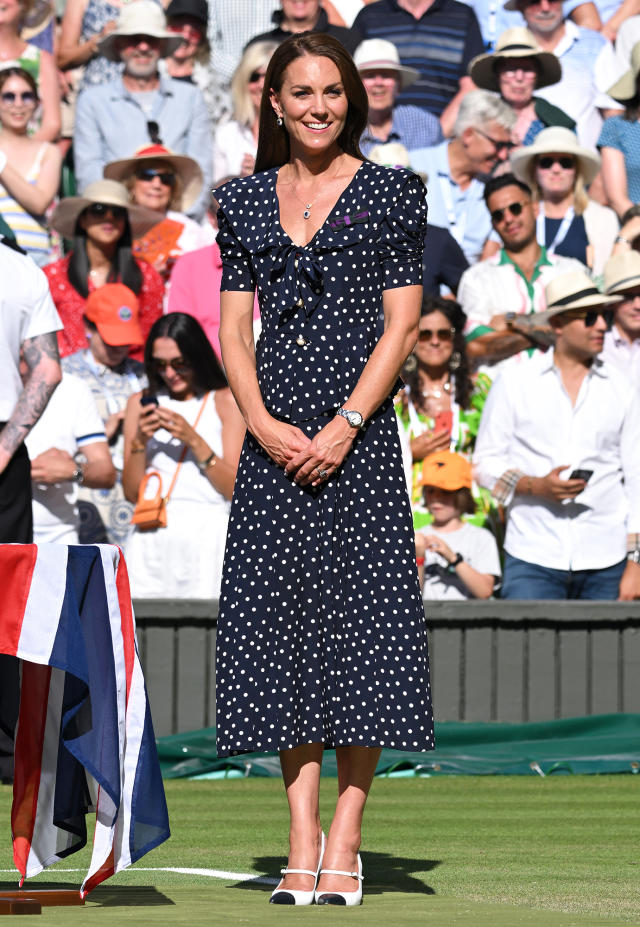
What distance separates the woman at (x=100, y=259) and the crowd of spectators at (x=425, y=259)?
1 centimetres

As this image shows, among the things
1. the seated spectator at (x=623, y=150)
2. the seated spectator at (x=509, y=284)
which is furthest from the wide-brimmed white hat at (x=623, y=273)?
the seated spectator at (x=623, y=150)

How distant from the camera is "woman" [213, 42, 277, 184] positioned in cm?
1227

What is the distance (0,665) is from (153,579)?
5.34 meters

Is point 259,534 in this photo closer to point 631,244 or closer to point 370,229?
point 370,229

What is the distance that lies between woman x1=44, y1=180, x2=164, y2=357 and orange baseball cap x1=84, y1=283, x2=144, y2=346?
219 millimetres

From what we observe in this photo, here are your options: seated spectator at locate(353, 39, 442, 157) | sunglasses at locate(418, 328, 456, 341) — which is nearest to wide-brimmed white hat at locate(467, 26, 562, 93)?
seated spectator at locate(353, 39, 442, 157)

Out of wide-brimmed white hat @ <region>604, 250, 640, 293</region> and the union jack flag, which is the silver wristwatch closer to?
the union jack flag

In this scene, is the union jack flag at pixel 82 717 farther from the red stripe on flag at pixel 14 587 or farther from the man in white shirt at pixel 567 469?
Answer: the man in white shirt at pixel 567 469

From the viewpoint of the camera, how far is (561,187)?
469 inches

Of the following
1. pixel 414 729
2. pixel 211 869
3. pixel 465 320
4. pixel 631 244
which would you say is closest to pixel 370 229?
pixel 414 729

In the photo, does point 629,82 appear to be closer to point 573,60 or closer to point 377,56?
point 573,60

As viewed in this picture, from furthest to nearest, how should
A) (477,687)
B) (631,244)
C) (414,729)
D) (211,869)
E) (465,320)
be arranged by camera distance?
(631,244)
(465,320)
(477,687)
(211,869)
(414,729)

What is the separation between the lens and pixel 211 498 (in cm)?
994

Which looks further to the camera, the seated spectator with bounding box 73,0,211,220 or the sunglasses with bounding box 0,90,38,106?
the seated spectator with bounding box 73,0,211,220
